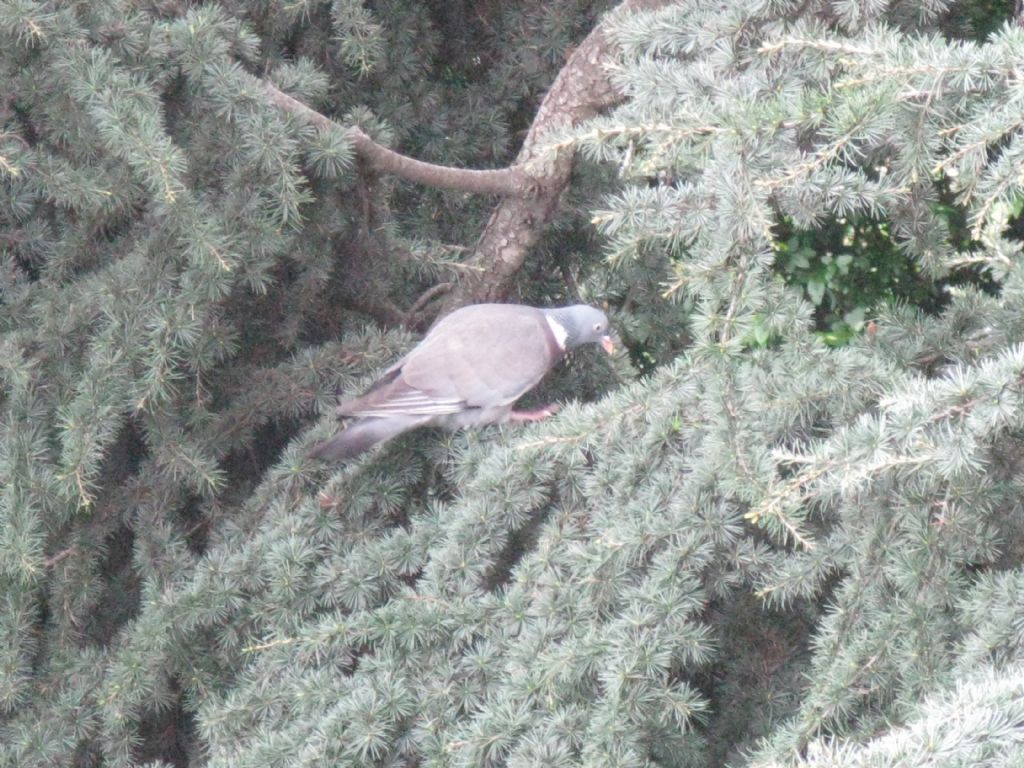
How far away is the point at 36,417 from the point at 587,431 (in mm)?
1228

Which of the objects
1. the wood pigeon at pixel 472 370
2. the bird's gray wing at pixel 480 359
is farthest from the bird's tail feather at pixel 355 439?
the bird's gray wing at pixel 480 359

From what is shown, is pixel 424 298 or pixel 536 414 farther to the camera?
pixel 424 298

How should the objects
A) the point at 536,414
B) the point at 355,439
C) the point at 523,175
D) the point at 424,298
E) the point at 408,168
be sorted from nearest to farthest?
1. the point at 355,439
2. the point at 408,168
3. the point at 523,175
4. the point at 536,414
5. the point at 424,298

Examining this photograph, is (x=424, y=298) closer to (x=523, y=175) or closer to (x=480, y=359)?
(x=480, y=359)

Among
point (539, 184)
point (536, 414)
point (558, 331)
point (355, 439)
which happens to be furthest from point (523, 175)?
point (355, 439)

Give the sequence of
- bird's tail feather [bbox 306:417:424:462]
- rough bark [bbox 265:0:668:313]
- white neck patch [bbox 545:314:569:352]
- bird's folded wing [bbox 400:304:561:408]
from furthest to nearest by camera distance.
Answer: white neck patch [bbox 545:314:569:352] < bird's folded wing [bbox 400:304:561:408] < rough bark [bbox 265:0:668:313] < bird's tail feather [bbox 306:417:424:462]

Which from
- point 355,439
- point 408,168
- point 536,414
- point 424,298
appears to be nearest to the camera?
point 355,439

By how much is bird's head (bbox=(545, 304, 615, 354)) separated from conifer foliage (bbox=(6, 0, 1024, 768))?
0.31 ft

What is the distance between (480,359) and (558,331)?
243mm

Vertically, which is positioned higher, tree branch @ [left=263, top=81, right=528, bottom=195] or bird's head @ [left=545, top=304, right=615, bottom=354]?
tree branch @ [left=263, top=81, right=528, bottom=195]

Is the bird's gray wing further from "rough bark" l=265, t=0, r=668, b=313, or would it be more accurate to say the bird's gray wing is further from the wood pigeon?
"rough bark" l=265, t=0, r=668, b=313

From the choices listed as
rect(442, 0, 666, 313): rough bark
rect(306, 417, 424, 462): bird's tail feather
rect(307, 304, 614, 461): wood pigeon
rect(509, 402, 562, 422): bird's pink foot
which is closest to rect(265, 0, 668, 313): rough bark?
rect(442, 0, 666, 313): rough bark

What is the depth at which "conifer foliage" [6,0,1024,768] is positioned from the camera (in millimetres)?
1774

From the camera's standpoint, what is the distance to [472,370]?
3.15 m
